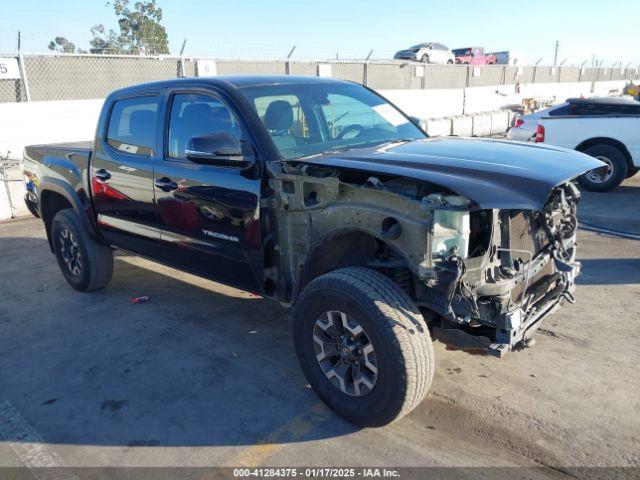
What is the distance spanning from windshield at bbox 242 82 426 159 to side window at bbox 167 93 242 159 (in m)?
0.22

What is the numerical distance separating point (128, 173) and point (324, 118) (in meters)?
1.75

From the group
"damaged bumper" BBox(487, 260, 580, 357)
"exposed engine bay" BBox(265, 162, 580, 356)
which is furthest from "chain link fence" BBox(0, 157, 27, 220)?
"damaged bumper" BBox(487, 260, 580, 357)

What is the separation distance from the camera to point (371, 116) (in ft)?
14.3

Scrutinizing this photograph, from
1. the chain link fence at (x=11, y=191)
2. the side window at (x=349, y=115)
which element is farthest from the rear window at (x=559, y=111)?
the chain link fence at (x=11, y=191)

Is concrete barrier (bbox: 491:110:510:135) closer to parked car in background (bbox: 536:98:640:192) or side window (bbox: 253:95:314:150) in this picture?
parked car in background (bbox: 536:98:640:192)

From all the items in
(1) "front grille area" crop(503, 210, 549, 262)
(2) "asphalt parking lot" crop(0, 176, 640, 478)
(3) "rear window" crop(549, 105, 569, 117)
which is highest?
(3) "rear window" crop(549, 105, 569, 117)

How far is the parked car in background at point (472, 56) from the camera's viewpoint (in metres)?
33.3

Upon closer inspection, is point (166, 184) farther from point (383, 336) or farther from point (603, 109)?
point (603, 109)

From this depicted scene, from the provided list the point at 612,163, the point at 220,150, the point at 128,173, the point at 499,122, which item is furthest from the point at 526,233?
the point at 499,122

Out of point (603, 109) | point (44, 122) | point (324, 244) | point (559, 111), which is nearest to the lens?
point (324, 244)

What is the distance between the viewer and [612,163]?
9.30 metres

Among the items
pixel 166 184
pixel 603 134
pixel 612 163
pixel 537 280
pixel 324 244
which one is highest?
pixel 166 184

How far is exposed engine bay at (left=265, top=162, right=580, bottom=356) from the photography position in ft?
9.05

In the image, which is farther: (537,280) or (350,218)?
(537,280)
